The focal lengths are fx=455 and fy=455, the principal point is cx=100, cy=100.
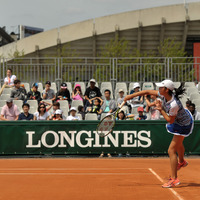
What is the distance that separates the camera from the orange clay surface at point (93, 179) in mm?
7492

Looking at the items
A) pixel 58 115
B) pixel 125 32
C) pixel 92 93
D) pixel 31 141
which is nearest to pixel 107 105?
pixel 92 93

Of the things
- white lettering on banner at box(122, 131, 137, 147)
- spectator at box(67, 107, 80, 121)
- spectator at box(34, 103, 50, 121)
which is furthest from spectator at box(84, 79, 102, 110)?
white lettering on banner at box(122, 131, 137, 147)

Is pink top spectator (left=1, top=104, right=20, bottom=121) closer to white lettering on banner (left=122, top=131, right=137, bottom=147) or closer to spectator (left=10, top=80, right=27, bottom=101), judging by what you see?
spectator (left=10, top=80, right=27, bottom=101)

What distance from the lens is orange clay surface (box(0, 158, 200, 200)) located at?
24.6 feet

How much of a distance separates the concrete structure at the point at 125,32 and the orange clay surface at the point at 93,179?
763 inches

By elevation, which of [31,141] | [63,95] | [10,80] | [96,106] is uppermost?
[10,80]

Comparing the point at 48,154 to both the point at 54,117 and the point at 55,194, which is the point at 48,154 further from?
the point at 55,194

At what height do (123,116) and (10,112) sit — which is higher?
(10,112)

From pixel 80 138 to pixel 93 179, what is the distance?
4.81 meters

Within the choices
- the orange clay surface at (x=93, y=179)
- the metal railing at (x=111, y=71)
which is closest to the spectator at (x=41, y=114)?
the orange clay surface at (x=93, y=179)

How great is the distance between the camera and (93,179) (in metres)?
9.38

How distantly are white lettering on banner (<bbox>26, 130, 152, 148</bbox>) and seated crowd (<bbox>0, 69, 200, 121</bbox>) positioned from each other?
84 centimetres

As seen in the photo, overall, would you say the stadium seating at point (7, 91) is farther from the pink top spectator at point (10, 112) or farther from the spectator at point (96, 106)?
the spectator at point (96, 106)

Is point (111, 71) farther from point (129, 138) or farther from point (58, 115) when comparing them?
point (129, 138)
